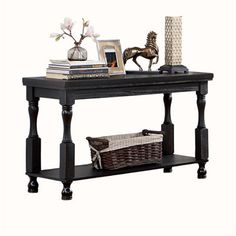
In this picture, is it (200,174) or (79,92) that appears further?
(200,174)

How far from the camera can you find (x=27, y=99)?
26.1 ft

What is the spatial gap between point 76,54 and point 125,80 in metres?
0.41

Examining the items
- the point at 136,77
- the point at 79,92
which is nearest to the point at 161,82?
the point at 136,77

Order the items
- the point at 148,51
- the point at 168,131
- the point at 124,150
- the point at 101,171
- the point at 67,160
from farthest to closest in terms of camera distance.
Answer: the point at 168,131
the point at 148,51
the point at 124,150
the point at 101,171
the point at 67,160

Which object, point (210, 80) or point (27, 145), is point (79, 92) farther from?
point (210, 80)

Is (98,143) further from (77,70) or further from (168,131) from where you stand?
(168,131)

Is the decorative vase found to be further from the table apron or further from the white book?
the table apron

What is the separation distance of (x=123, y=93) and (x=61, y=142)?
607 millimetres

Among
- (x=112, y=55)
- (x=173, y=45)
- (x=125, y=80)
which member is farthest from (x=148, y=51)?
(x=125, y=80)

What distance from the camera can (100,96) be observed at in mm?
7723

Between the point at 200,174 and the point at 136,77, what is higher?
the point at 136,77

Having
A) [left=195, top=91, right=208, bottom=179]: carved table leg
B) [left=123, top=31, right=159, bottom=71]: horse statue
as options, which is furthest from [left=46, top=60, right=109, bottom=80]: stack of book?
[left=195, top=91, right=208, bottom=179]: carved table leg

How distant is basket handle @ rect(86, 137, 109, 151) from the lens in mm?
7980

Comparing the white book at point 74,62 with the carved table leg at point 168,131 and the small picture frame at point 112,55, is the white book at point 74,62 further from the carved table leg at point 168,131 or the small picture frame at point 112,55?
the carved table leg at point 168,131
